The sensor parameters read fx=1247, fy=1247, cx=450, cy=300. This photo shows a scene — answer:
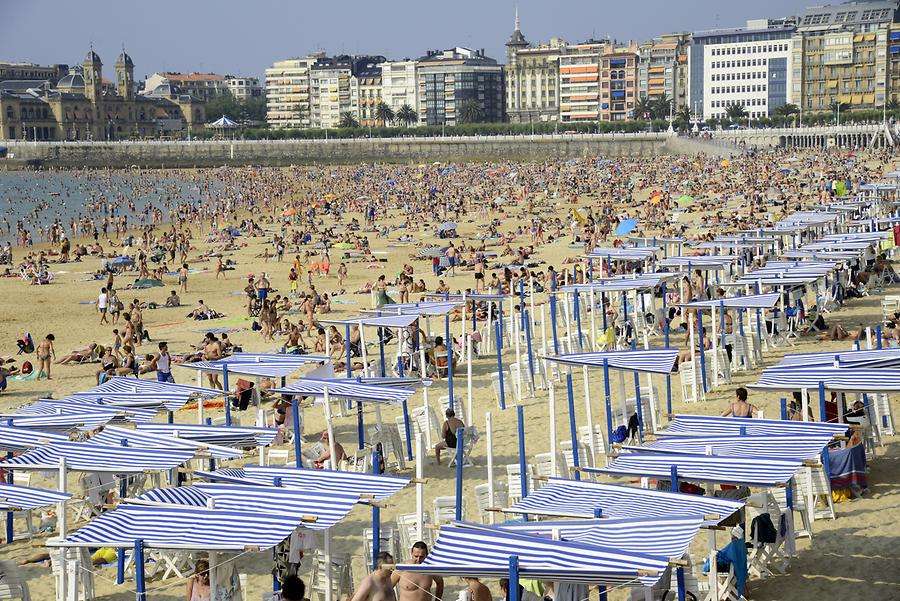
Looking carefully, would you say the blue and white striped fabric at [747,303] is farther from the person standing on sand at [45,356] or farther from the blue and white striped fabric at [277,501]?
the person standing on sand at [45,356]

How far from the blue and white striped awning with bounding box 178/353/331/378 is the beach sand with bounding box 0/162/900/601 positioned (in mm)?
1059

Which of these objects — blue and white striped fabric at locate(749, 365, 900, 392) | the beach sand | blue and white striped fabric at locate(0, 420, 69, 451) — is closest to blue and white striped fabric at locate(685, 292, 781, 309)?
the beach sand

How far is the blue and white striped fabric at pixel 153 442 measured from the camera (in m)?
9.96

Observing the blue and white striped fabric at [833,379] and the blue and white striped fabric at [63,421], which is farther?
the blue and white striped fabric at [63,421]

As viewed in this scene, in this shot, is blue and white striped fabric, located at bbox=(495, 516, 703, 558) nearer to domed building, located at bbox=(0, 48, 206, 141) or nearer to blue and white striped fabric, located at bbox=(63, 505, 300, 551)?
blue and white striped fabric, located at bbox=(63, 505, 300, 551)

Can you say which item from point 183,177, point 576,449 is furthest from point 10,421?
point 183,177

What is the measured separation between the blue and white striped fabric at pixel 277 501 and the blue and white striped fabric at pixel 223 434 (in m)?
2.03

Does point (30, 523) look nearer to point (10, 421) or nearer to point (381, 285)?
point (10, 421)

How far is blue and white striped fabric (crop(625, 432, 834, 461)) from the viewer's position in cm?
844

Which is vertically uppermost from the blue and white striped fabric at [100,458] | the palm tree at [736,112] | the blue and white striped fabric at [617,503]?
the palm tree at [736,112]

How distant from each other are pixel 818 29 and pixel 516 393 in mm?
115979

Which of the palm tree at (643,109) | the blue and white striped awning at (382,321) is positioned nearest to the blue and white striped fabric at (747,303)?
the blue and white striped awning at (382,321)

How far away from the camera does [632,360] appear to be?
452 inches

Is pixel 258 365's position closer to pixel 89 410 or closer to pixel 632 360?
pixel 89 410
